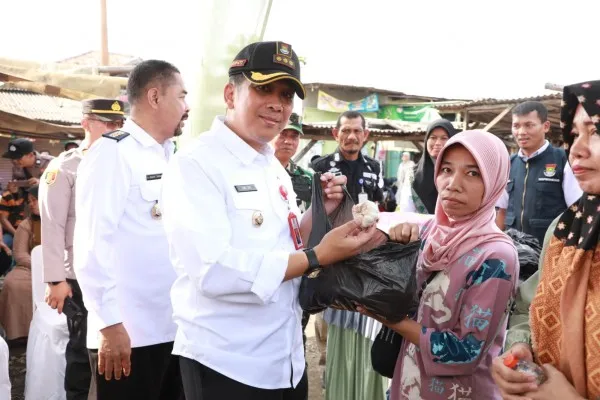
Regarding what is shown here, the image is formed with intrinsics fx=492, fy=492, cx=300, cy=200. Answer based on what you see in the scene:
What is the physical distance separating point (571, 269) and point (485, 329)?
1.72 feet

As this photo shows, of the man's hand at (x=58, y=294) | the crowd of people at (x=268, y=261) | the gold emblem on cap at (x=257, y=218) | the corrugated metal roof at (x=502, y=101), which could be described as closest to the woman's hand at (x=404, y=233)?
the crowd of people at (x=268, y=261)

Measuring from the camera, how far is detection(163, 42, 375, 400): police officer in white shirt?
160 cm

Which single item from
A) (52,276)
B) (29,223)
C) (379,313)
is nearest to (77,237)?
(52,276)

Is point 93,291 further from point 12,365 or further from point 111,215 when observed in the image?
point 12,365

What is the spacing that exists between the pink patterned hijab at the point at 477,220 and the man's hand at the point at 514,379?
0.51 meters

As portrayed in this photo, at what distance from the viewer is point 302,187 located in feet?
14.9

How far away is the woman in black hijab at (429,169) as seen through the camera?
14.4ft

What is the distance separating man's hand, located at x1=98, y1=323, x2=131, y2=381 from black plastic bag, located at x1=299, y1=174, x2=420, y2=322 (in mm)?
948

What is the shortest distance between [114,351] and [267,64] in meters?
1.41

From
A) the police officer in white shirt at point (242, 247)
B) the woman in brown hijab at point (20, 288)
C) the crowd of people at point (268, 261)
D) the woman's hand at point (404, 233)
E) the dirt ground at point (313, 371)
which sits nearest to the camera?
the crowd of people at point (268, 261)

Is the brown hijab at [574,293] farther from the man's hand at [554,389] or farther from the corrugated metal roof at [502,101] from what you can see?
the corrugated metal roof at [502,101]

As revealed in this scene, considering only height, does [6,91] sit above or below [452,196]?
above

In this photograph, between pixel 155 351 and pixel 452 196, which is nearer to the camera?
pixel 452 196

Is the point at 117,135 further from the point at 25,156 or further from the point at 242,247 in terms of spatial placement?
the point at 25,156
